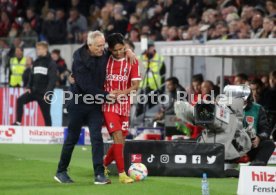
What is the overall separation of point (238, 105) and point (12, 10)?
20.6m

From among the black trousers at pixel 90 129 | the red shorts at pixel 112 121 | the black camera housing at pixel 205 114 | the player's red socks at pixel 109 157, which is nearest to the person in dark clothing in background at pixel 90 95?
the black trousers at pixel 90 129

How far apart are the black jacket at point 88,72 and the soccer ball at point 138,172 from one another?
1236 millimetres

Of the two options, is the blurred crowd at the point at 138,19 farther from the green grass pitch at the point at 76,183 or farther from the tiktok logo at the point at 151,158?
the tiktok logo at the point at 151,158

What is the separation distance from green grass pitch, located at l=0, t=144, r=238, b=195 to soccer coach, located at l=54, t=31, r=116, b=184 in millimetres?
326

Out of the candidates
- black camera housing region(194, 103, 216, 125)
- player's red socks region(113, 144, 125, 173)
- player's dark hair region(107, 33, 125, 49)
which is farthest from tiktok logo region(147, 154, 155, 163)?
player's dark hair region(107, 33, 125, 49)

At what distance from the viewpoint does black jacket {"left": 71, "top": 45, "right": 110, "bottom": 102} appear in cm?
1354

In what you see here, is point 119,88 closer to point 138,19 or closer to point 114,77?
point 114,77

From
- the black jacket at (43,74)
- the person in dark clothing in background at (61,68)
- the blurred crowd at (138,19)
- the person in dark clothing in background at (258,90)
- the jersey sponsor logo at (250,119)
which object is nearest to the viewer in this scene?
the jersey sponsor logo at (250,119)

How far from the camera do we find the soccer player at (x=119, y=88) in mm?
13805

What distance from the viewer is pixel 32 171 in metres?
15.3

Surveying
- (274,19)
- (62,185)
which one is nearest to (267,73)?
(274,19)

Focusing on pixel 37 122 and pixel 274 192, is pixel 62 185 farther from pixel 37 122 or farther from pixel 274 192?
pixel 37 122

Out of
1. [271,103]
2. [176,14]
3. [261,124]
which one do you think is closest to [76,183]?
[261,124]

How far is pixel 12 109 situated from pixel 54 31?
19.4 feet
